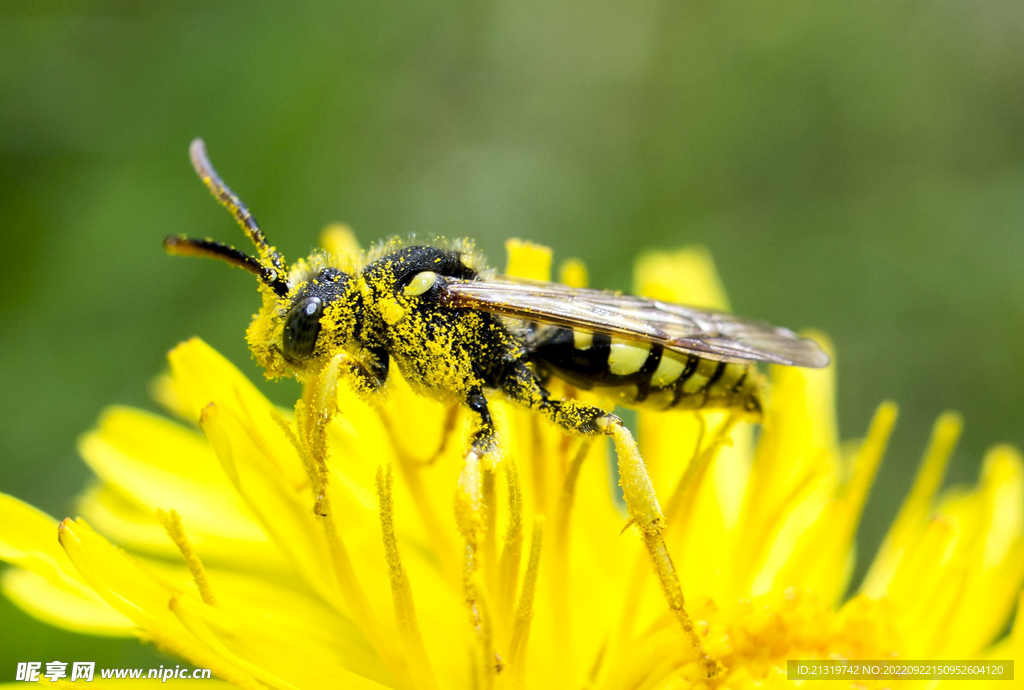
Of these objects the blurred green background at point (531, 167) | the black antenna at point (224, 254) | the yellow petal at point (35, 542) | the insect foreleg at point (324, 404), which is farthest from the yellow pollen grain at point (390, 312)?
the blurred green background at point (531, 167)

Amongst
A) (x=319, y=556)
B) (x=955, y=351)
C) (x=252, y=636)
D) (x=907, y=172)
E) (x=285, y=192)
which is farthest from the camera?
(x=907, y=172)

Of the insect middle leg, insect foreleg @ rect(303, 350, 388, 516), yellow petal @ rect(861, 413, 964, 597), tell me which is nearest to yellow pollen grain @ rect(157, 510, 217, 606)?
insect foreleg @ rect(303, 350, 388, 516)

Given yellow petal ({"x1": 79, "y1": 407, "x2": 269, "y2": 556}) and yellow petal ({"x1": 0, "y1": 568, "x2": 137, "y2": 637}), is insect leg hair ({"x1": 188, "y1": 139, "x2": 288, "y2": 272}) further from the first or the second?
yellow petal ({"x1": 0, "y1": 568, "x2": 137, "y2": 637})

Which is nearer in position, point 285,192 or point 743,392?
point 743,392

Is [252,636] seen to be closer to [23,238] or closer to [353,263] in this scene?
[353,263]

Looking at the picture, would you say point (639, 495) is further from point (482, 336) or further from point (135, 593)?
point (135, 593)

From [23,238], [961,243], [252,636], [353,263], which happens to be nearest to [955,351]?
[961,243]
